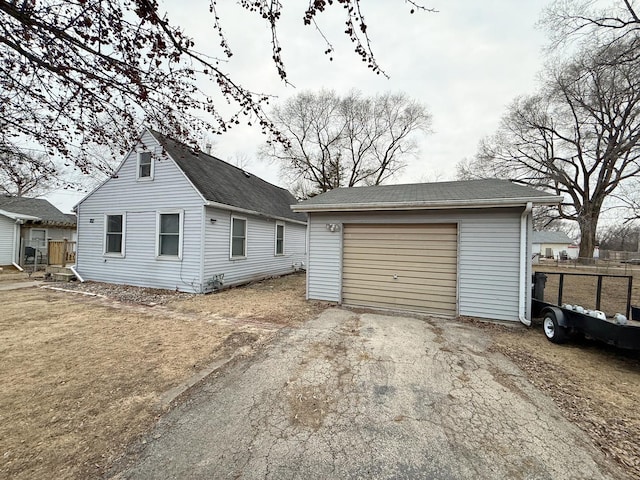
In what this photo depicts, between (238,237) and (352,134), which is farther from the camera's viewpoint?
(352,134)

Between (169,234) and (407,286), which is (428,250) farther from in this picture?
(169,234)

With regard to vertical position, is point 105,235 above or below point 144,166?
below

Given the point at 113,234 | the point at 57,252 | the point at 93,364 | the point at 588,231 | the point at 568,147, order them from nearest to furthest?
the point at 93,364, the point at 113,234, the point at 57,252, the point at 588,231, the point at 568,147

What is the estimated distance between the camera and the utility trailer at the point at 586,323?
364cm

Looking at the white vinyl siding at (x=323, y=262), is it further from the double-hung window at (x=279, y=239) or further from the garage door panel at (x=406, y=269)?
the double-hung window at (x=279, y=239)

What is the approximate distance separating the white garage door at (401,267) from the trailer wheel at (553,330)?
170 cm

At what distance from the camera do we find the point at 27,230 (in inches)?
600

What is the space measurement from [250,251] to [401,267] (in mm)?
6295

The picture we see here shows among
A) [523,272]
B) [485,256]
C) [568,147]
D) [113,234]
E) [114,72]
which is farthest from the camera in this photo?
[568,147]

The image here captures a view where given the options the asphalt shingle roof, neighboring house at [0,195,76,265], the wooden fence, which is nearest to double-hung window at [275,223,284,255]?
the asphalt shingle roof

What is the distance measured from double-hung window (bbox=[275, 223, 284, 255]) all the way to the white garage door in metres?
6.09

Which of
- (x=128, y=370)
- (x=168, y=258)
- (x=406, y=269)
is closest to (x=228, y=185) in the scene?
(x=168, y=258)

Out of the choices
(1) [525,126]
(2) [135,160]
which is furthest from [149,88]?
(1) [525,126]

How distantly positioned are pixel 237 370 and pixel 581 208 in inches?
944
